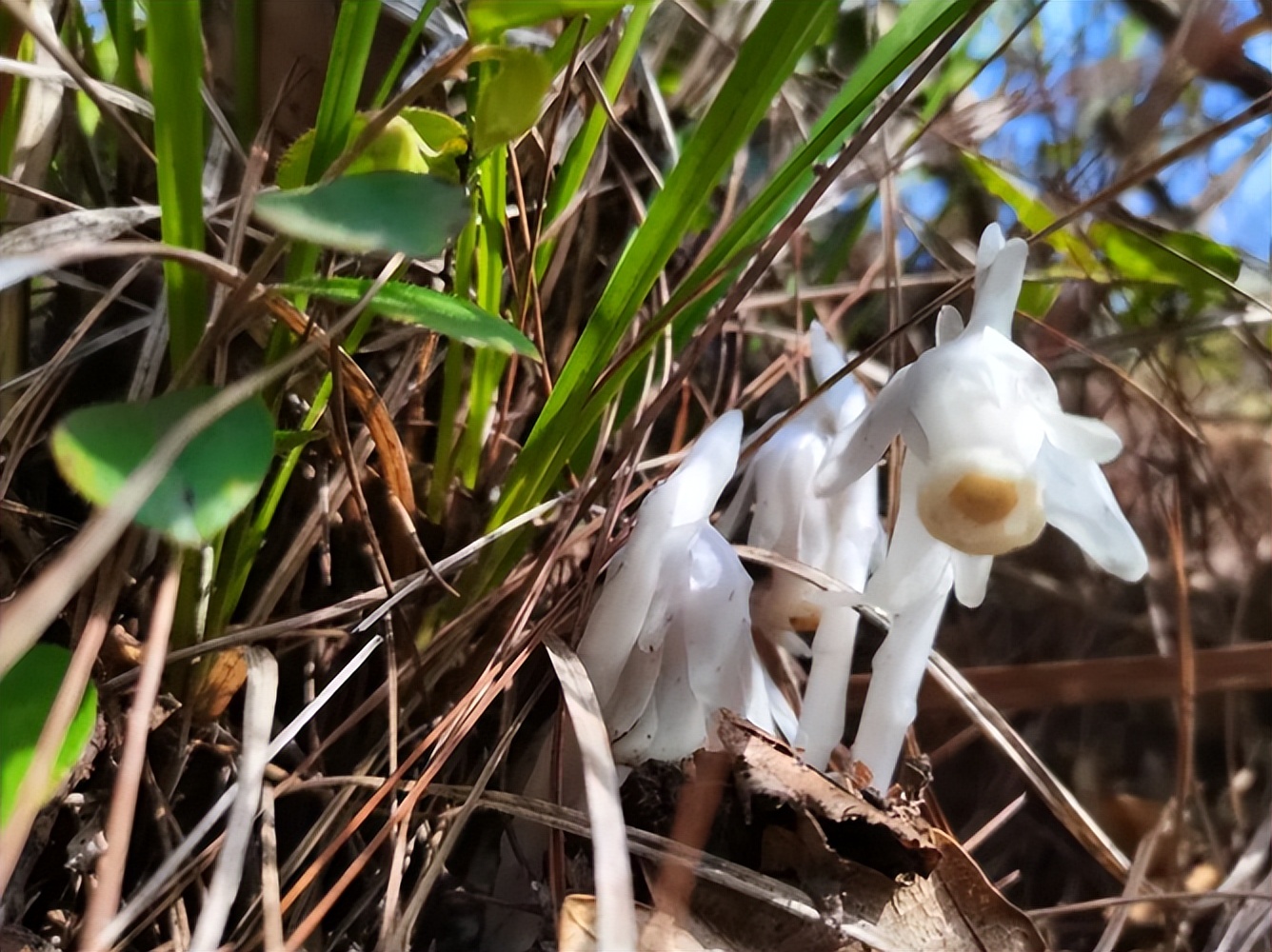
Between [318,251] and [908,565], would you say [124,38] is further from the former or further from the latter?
[908,565]

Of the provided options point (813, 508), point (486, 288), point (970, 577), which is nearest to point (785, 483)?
point (813, 508)

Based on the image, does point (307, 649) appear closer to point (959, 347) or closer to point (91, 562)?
point (91, 562)

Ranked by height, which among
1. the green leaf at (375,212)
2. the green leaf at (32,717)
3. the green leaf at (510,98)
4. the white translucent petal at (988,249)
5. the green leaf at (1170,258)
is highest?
the green leaf at (1170,258)

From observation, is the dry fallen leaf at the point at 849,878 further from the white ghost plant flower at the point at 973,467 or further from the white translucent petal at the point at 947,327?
the white translucent petal at the point at 947,327

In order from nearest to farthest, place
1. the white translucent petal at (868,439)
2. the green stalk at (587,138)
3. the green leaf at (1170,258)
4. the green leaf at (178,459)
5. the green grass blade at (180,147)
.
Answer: the green leaf at (178,459) < the green grass blade at (180,147) < the white translucent petal at (868,439) < the green stalk at (587,138) < the green leaf at (1170,258)

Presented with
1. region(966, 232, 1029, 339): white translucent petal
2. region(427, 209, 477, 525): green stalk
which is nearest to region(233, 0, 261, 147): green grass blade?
region(427, 209, 477, 525): green stalk

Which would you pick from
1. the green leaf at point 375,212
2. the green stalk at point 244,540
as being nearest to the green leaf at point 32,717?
the green stalk at point 244,540
